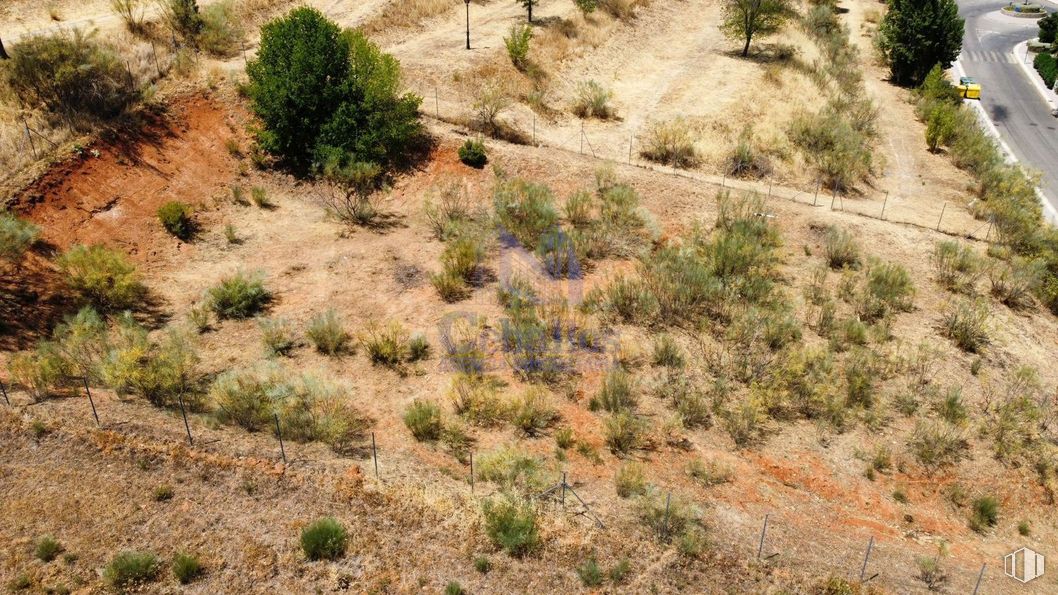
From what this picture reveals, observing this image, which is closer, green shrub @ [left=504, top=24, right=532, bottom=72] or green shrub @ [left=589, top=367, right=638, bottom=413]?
green shrub @ [left=589, top=367, right=638, bottom=413]

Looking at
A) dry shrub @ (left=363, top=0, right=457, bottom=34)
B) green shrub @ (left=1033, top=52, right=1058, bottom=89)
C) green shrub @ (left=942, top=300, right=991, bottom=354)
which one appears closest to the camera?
green shrub @ (left=942, top=300, right=991, bottom=354)

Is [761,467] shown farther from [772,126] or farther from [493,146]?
[772,126]

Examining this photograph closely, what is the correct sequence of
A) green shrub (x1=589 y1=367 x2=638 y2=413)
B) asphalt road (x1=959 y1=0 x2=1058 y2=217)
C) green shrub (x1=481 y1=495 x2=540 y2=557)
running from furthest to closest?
1. asphalt road (x1=959 y1=0 x2=1058 y2=217)
2. green shrub (x1=589 y1=367 x2=638 y2=413)
3. green shrub (x1=481 y1=495 x2=540 y2=557)

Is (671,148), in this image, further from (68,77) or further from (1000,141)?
(68,77)

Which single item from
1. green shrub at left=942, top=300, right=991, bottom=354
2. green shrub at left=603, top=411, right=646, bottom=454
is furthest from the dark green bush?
green shrub at left=942, top=300, right=991, bottom=354

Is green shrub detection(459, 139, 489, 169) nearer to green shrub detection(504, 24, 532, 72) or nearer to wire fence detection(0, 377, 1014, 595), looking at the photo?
green shrub detection(504, 24, 532, 72)

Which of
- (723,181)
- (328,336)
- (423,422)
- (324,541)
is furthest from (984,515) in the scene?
(723,181)
